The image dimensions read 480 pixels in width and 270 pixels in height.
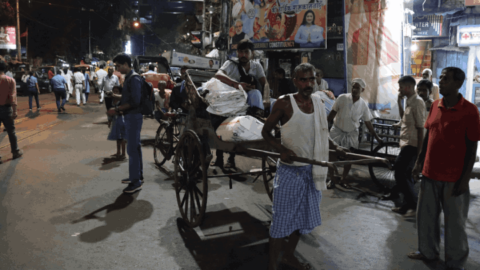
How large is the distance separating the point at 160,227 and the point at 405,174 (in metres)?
3.50

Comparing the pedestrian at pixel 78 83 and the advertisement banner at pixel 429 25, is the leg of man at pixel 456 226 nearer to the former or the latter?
the advertisement banner at pixel 429 25

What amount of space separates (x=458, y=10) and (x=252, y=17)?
7.22 m

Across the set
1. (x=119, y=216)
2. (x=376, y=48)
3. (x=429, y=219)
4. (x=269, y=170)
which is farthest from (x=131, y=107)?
(x=376, y=48)

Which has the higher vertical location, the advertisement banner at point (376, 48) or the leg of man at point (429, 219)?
the advertisement banner at point (376, 48)

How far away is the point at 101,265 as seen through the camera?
11.8 ft

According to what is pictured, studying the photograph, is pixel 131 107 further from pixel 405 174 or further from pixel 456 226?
pixel 456 226

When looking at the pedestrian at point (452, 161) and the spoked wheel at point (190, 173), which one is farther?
the spoked wheel at point (190, 173)

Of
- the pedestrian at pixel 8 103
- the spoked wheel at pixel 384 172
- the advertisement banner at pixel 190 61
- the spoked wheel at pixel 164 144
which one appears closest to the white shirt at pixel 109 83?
the advertisement banner at pixel 190 61

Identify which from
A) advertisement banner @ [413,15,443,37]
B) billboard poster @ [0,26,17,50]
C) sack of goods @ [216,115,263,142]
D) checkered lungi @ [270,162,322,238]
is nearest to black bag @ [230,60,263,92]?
sack of goods @ [216,115,263,142]

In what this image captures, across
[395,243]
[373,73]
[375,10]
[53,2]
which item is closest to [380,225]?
[395,243]

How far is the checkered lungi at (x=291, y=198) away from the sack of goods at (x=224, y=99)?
4.63ft

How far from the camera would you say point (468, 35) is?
12555 millimetres

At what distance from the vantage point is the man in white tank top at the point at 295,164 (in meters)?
3.14

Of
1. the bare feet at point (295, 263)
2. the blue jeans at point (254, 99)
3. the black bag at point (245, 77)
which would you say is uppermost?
the black bag at point (245, 77)
